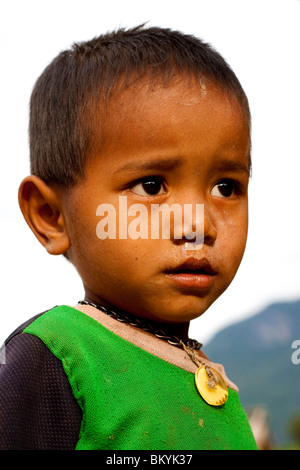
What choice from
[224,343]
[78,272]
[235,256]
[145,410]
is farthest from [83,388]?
[224,343]

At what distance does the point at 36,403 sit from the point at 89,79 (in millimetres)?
1008

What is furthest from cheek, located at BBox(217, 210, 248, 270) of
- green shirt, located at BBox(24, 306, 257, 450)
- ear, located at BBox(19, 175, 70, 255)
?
ear, located at BBox(19, 175, 70, 255)

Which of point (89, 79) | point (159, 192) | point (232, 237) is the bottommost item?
point (232, 237)

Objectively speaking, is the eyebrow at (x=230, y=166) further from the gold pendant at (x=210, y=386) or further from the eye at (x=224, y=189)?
the gold pendant at (x=210, y=386)

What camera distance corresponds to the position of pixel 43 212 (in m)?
2.04

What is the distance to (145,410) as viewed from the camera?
5.52 feet

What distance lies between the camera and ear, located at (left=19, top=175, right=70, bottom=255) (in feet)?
6.54

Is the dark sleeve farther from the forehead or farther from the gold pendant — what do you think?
the forehead

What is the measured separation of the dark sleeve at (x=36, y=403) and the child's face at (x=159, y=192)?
34cm

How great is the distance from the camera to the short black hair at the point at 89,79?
1.90 meters

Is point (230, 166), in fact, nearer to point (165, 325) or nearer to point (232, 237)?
point (232, 237)

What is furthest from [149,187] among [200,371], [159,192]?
[200,371]

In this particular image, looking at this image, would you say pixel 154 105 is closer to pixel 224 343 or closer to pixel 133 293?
pixel 133 293

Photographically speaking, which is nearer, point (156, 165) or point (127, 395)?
point (127, 395)
